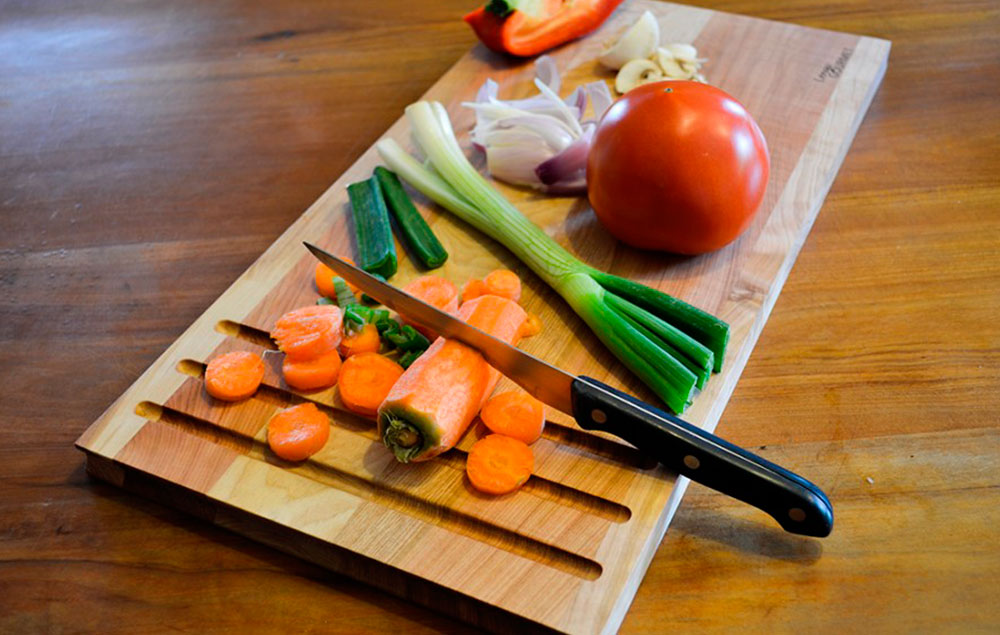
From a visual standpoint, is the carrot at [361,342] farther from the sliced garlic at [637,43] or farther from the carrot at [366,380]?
the sliced garlic at [637,43]

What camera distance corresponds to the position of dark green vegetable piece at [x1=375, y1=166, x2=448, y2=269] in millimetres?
2047

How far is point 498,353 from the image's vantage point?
1670 mm

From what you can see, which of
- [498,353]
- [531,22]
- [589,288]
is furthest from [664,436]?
[531,22]

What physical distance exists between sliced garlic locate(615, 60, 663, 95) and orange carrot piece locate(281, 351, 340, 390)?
109cm

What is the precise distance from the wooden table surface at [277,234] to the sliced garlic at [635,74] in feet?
1.69

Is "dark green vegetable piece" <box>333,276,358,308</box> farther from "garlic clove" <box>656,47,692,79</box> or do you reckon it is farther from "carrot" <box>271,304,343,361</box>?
"garlic clove" <box>656,47,692,79</box>

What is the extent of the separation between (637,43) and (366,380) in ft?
4.03

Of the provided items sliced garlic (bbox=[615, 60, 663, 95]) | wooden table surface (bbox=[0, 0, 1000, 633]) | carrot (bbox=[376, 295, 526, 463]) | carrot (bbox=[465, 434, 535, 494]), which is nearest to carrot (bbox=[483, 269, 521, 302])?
carrot (bbox=[376, 295, 526, 463])

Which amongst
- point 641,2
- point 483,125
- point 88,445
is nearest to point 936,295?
point 483,125

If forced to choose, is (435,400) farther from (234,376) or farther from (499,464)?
(234,376)

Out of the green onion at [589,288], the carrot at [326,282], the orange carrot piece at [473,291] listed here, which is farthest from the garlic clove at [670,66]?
the carrot at [326,282]

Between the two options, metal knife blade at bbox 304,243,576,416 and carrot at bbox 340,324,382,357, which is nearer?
metal knife blade at bbox 304,243,576,416

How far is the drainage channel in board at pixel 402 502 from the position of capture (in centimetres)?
155

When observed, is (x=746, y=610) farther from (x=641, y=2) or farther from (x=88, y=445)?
(x=641, y=2)
